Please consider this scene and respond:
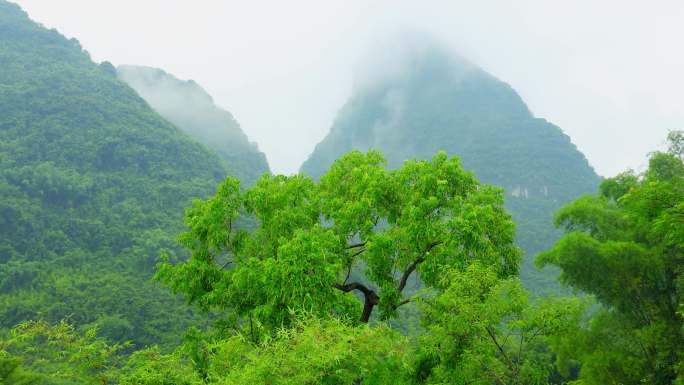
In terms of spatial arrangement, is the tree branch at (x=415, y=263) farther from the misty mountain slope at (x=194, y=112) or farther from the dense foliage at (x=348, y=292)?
the misty mountain slope at (x=194, y=112)

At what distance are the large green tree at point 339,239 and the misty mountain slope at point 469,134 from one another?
8187 centimetres

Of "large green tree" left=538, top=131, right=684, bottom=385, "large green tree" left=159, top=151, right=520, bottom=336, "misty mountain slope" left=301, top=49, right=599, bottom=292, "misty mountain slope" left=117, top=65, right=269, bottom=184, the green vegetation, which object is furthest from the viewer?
"misty mountain slope" left=117, top=65, right=269, bottom=184

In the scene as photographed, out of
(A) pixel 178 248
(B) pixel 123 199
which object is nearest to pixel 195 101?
(B) pixel 123 199

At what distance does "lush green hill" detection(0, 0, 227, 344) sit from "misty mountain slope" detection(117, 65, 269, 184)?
35397 mm

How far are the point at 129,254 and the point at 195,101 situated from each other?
98.6 m

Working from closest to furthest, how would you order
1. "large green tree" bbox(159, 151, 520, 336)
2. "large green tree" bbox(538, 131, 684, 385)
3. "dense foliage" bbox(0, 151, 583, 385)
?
"dense foliage" bbox(0, 151, 583, 385)
"large green tree" bbox(159, 151, 520, 336)
"large green tree" bbox(538, 131, 684, 385)

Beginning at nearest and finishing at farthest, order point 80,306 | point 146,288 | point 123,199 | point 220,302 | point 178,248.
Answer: point 220,302, point 80,306, point 146,288, point 178,248, point 123,199

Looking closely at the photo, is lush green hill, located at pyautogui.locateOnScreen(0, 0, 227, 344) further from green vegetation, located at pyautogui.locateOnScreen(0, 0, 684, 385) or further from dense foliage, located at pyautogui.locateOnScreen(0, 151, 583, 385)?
dense foliage, located at pyautogui.locateOnScreen(0, 151, 583, 385)

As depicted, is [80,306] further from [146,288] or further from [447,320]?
[447,320]

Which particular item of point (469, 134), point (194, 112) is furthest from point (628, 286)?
point (469, 134)

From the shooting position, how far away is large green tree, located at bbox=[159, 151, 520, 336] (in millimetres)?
8414

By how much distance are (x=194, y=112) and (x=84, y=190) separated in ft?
279

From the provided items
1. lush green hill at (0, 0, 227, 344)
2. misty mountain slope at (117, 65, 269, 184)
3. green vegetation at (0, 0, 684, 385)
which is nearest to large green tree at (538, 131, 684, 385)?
green vegetation at (0, 0, 684, 385)

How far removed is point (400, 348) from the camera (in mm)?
6715
